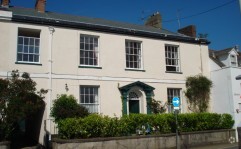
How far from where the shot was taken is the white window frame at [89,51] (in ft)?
63.6

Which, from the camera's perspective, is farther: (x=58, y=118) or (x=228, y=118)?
(x=228, y=118)

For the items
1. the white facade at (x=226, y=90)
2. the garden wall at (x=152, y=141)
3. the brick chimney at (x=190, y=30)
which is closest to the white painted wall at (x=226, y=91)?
the white facade at (x=226, y=90)

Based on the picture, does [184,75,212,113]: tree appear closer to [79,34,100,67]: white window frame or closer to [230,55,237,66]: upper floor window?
[230,55,237,66]: upper floor window

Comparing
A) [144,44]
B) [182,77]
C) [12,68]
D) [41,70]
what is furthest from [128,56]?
[12,68]

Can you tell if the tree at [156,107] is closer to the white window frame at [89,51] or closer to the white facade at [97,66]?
the white facade at [97,66]

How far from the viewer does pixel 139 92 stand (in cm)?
2083

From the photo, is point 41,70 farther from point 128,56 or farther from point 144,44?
point 144,44

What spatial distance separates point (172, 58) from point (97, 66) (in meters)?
6.66

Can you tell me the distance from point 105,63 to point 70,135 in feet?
22.2

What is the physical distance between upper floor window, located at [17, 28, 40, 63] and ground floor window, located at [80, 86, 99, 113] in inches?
139

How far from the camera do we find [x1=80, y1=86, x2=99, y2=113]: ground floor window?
18891 mm

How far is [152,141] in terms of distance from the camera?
53.7 feet

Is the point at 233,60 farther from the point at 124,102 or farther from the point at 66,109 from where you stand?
the point at 66,109

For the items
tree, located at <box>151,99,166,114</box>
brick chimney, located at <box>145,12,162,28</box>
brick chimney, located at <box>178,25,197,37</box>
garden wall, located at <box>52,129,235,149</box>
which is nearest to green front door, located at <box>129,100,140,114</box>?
tree, located at <box>151,99,166,114</box>
